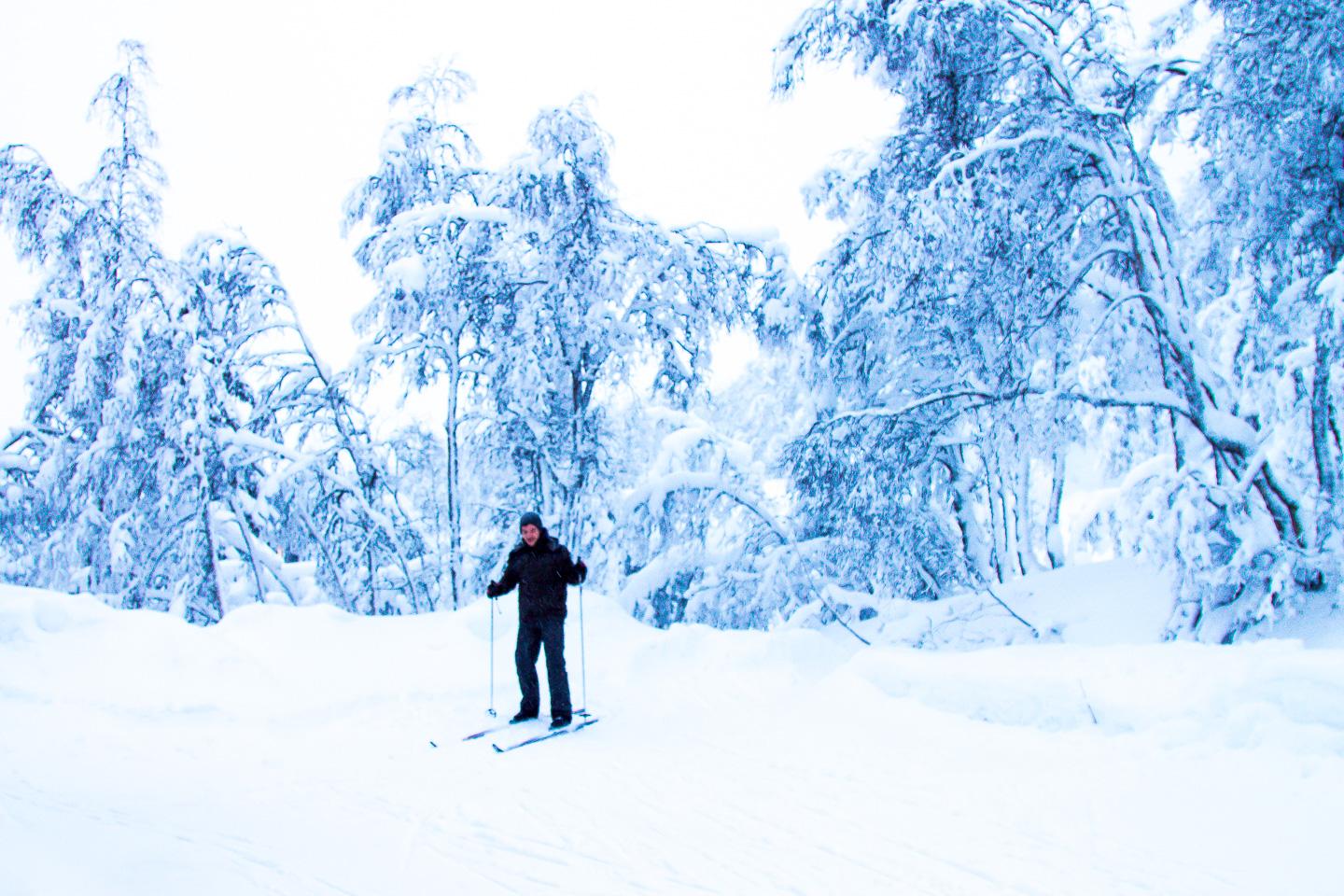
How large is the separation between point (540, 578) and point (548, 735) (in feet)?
3.41

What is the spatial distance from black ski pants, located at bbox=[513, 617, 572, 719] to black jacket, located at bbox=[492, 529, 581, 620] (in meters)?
0.07

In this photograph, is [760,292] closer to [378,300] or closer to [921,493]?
[921,493]

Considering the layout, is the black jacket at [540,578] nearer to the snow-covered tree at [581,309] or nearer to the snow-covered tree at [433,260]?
the snow-covered tree at [581,309]

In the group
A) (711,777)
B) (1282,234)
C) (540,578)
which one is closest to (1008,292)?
(1282,234)

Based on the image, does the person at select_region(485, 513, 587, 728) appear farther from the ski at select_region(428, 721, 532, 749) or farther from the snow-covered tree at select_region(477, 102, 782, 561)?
the snow-covered tree at select_region(477, 102, 782, 561)

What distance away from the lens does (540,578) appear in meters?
5.45

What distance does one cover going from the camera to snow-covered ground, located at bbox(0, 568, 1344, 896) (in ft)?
9.23

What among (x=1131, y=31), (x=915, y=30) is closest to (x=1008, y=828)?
(x=915, y=30)

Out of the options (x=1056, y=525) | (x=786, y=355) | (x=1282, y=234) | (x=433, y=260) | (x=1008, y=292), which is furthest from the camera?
(x=1056, y=525)

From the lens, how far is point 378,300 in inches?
404

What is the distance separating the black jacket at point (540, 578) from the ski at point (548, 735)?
2.34 ft

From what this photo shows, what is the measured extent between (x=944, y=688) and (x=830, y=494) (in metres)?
4.24

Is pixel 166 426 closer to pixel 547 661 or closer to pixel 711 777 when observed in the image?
pixel 547 661

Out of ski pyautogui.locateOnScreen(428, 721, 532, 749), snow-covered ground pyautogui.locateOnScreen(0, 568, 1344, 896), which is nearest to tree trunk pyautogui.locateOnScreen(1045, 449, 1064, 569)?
snow-covered ground pyautogui.locateOnScreen(0, 568, 1344, 896)
